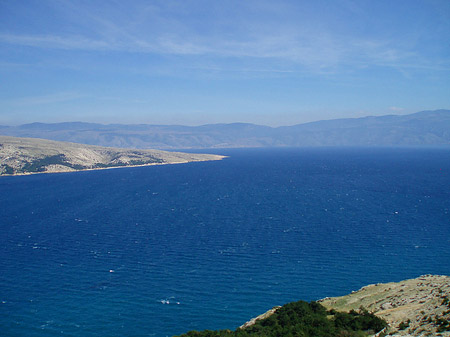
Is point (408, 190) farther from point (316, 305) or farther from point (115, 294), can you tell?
point (115, 294)

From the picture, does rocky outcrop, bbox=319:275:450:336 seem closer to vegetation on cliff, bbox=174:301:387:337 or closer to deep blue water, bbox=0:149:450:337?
vegetation on cliff, bbox=174:301:387:337

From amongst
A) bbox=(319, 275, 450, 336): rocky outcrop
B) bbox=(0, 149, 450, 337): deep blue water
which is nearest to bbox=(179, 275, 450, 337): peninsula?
bbox=(319, 275, 450, 336): rocky outcrop

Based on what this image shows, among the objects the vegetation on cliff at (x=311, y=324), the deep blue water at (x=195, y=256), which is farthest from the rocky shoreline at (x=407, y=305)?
the deep blue water at (x=195, y=256)

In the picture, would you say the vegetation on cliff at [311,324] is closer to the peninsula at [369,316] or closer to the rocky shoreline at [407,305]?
the peninsula at [369,316]

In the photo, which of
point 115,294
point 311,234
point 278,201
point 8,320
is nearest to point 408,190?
point 278,201

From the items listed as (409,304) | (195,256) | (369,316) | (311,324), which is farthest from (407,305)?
(195,256)
